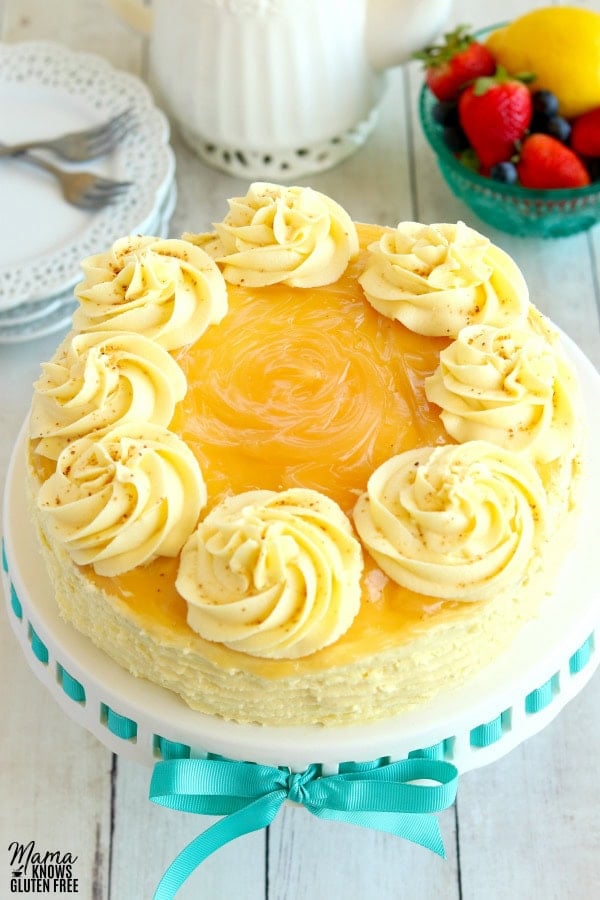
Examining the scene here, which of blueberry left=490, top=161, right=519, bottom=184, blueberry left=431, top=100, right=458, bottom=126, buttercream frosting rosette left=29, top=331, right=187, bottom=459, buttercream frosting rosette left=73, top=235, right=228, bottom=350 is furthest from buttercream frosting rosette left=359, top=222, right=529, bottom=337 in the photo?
blueberry left=431, top=100, right=458, bottom=126

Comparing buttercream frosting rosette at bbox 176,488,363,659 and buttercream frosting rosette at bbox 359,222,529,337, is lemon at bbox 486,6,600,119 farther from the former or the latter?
buttercream frosting rosette at bbox 176,488,363,659

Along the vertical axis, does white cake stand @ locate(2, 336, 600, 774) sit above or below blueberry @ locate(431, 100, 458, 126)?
below

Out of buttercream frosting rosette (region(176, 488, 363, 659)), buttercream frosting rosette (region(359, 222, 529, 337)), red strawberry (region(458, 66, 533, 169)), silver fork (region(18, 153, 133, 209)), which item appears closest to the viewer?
buttercream frosting rosette (region(176, 488, 363, 659))

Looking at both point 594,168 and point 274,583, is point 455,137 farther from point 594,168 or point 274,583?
point 274,583

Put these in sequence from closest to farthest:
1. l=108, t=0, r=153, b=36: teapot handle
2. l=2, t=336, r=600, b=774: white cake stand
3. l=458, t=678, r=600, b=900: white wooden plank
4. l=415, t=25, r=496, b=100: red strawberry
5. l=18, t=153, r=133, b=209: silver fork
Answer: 1. l=2, t=336, r=600, b=774: white cake stand
2. l=458, t=678, r=600, b=900: white wooden plank
3. l=415, t=25, r=496, b=100: red strawberry
4. l=18, t=153, r=133, b=209: silver fork
5. l=108, t=0, r=153, b=36: teapot handle

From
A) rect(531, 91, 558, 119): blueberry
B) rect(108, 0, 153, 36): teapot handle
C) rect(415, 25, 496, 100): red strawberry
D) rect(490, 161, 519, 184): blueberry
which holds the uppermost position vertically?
rect(108, 0, 153, 36): teapot handle

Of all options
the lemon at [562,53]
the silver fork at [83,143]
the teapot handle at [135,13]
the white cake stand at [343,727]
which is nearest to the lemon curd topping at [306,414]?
the white cake stand at [343,727]

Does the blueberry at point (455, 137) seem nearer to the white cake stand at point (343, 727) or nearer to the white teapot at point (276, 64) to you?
the white teapot at point (276, 64)
